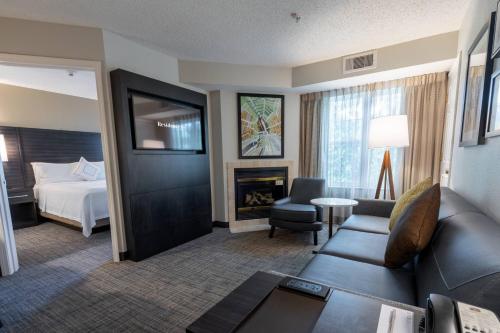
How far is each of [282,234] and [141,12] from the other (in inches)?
124

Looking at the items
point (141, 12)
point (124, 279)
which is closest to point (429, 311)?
point (124, 279)

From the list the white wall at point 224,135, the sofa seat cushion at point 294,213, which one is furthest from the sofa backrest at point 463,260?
the white wall at point 224,135

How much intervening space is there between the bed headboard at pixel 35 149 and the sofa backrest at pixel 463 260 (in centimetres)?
579

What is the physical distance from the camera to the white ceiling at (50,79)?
10.9 ft

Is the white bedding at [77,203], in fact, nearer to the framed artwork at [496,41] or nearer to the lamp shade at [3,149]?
the lamp shade at [3,149]

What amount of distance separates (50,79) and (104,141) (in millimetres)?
2522

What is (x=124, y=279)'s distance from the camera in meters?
2.16

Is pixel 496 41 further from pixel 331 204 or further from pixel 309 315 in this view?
pixel 331 204

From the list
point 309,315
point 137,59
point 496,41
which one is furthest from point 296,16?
point 309,315

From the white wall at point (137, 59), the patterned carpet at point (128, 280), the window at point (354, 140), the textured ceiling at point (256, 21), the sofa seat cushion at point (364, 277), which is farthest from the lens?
the window at point (354, 140)

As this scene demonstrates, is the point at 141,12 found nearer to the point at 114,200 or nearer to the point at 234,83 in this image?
the point at 234,83

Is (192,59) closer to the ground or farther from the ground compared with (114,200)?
farther from the ground

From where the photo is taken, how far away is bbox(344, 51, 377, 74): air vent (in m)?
2.78

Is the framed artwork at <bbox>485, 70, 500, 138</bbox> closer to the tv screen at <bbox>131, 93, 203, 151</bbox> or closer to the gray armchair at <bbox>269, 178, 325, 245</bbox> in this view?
the gray armchair at <bbox>269, 178, 325, 245</bbox>
